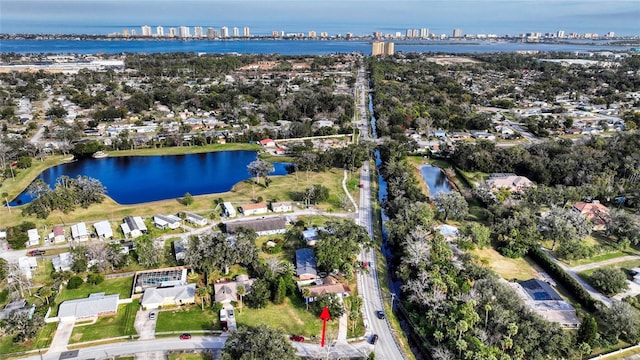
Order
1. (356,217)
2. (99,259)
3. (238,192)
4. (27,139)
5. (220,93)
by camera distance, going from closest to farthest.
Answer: (99,259) → (356,217) → (238,192) → (27,139) → (220,93)

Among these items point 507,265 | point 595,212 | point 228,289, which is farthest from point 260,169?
point 595,212

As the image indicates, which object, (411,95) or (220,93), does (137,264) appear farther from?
(411,95)

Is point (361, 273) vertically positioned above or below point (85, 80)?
below

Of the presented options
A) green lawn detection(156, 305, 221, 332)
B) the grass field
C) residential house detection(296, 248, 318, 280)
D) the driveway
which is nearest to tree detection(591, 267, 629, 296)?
the grass field

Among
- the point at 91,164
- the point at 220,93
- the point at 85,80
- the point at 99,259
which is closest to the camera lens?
the point at 99,259

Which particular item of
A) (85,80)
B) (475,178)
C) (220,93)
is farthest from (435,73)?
(85,80)

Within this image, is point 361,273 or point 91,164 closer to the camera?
point 361,273

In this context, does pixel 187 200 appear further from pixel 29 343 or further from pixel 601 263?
pixel 601 263

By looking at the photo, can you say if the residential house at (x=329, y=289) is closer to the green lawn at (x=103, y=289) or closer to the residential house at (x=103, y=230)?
the green lawn at (x=103, y=289)
